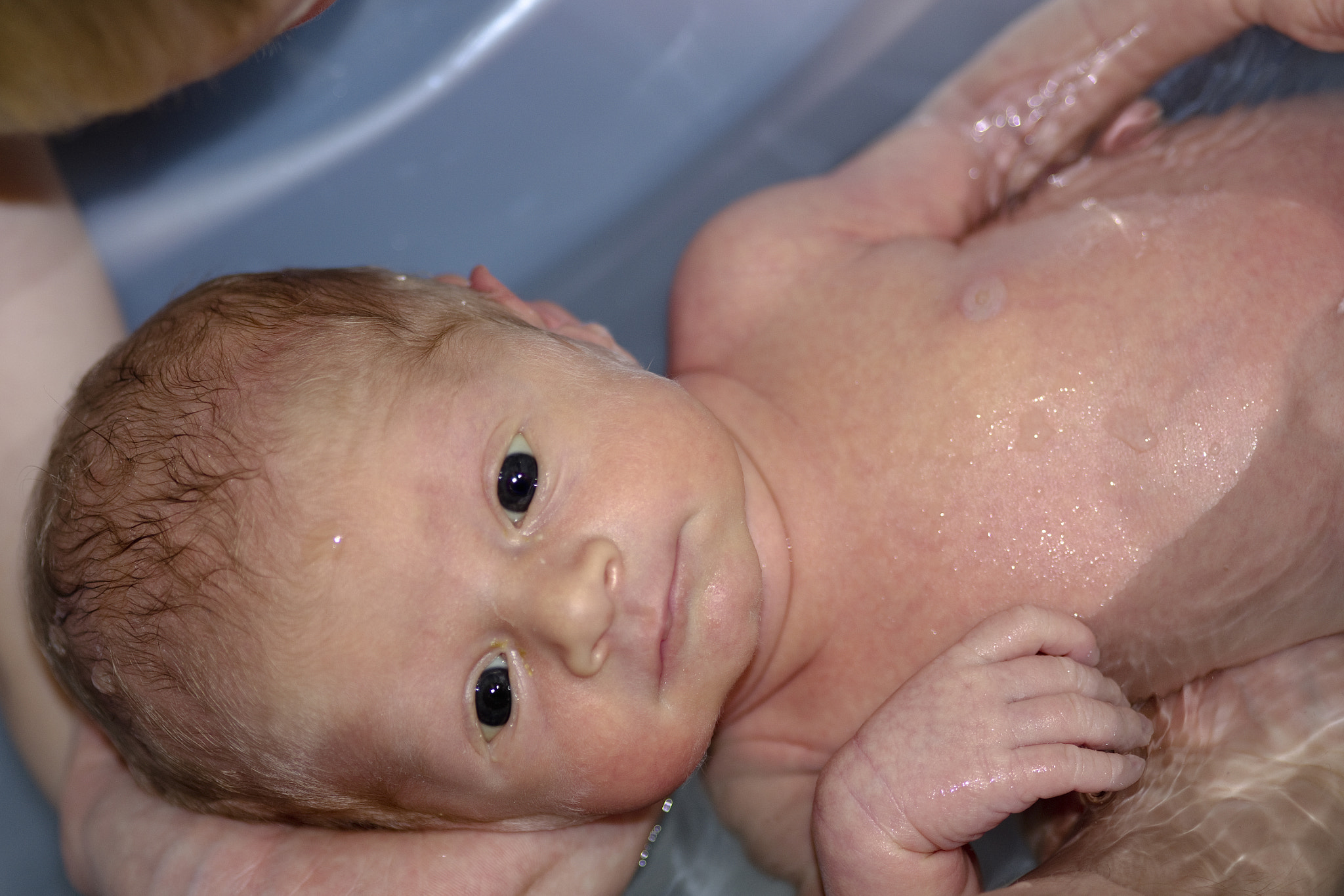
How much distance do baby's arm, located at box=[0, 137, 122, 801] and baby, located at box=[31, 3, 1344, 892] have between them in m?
0.30

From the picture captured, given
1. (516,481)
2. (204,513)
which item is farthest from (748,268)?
(204,513)

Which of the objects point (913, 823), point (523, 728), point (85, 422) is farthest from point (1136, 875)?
point (85, 422)

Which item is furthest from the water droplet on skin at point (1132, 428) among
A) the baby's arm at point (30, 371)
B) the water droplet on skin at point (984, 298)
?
the baby's arm at point (30, 371)

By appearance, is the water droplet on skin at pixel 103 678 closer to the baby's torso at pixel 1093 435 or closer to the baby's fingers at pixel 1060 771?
the baby's torso at pixel 1093 435

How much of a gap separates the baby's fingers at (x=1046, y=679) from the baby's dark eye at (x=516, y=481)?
50 centimetres

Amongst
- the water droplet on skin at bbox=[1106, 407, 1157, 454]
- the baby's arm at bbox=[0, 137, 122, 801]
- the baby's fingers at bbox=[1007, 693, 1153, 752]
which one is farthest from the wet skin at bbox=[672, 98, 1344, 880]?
the baby's arm at bbox=[0, 137, 122, 801]

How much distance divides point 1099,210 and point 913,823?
750 mm

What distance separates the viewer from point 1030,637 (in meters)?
1.16

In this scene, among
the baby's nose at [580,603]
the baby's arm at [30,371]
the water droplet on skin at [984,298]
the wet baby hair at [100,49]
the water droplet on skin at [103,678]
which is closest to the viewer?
the wet baby hair at [100,49]

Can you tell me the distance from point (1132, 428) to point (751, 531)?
1.43 ft

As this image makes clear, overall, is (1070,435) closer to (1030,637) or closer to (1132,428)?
(1132,428)

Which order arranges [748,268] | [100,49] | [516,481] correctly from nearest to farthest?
[100,49] → [516,481] → [748,268]

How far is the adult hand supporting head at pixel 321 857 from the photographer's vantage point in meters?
1.24

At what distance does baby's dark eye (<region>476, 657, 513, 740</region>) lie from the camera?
110 centimetres
